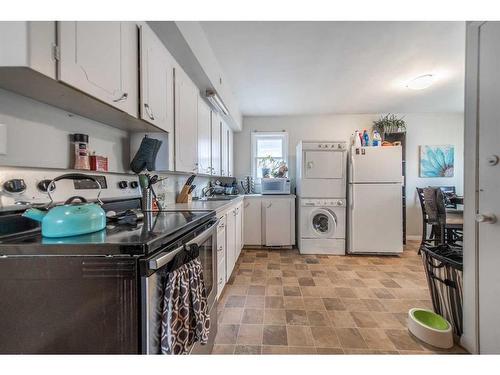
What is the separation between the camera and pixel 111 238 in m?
0.78

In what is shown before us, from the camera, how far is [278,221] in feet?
11.7

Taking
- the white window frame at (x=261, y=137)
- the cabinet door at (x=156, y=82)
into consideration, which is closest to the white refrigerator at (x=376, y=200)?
the white window frame at (x=261, y=137)

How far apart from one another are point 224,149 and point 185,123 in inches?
60.0

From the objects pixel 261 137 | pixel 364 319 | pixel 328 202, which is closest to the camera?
pixel 364 319

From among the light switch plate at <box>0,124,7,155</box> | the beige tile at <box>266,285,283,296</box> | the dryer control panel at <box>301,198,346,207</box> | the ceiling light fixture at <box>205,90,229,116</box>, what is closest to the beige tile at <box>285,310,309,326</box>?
the beige tile at <box>266,285,283,296</box>

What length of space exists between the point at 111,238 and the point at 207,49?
1.91 meters

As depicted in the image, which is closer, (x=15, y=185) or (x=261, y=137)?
(x=15, y=185)

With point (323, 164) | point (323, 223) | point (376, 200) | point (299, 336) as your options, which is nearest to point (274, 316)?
point (299, 336)

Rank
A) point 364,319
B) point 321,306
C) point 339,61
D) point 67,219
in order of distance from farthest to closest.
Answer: point 339,61 → point 321,306 → point 364,319 → point 67,219

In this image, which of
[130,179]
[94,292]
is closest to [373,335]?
[94,292]

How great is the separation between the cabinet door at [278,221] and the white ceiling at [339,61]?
167 cm

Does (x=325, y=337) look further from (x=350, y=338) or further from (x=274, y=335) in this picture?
(x=274, y=335)

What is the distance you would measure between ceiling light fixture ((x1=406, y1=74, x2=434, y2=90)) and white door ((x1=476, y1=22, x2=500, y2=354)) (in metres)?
1.76

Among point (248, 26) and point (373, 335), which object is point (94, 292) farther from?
point (248, 26)
